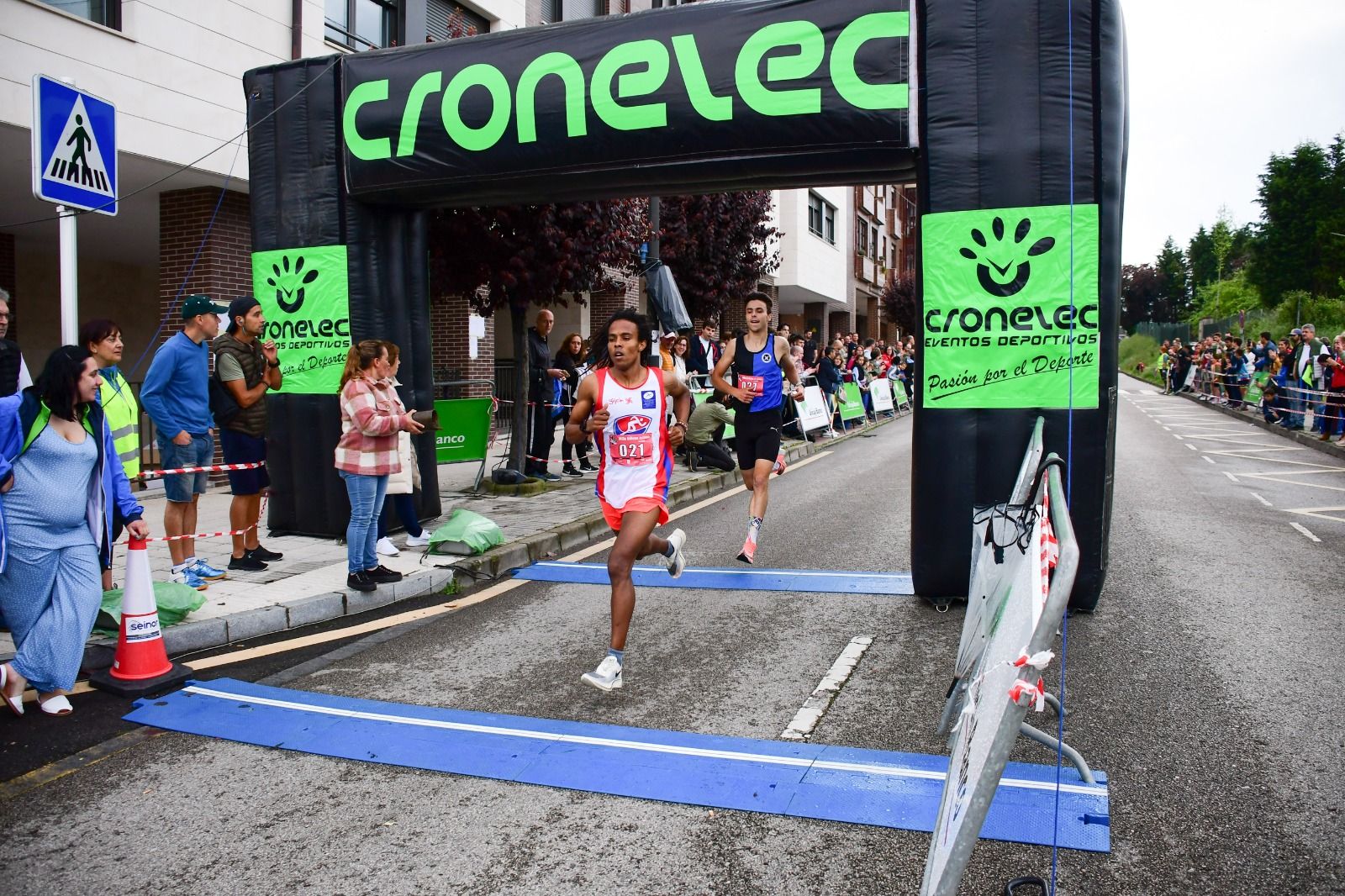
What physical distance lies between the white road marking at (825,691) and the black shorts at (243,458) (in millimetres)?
4393

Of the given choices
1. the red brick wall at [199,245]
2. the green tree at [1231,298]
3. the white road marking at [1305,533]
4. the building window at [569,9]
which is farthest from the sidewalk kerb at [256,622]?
the green tree at [1231,298]

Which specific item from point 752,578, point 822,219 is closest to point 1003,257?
point 752,578

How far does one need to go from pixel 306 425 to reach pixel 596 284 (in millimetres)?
4569

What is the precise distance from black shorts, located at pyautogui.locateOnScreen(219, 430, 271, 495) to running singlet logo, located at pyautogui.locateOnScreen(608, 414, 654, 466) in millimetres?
3357

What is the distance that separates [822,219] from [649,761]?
32325mm

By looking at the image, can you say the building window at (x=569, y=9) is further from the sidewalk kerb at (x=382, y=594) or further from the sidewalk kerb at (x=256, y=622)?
the sidewalk kerb at (x=256, y=622)

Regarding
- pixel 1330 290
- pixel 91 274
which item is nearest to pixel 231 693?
pixel 91 274

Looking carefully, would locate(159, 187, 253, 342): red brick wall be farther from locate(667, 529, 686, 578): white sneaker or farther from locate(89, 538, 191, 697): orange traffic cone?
locate(667, 529, 686, 578): white sneaker

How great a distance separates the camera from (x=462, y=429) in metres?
10.3

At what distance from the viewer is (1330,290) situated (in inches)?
2248

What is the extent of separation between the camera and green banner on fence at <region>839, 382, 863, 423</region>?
2098 cm

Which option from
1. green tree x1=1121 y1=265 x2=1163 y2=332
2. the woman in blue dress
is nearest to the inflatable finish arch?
the woman in blue dress

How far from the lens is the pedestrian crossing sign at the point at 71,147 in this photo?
5.48m

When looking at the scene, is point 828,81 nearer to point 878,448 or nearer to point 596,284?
point 596,284
